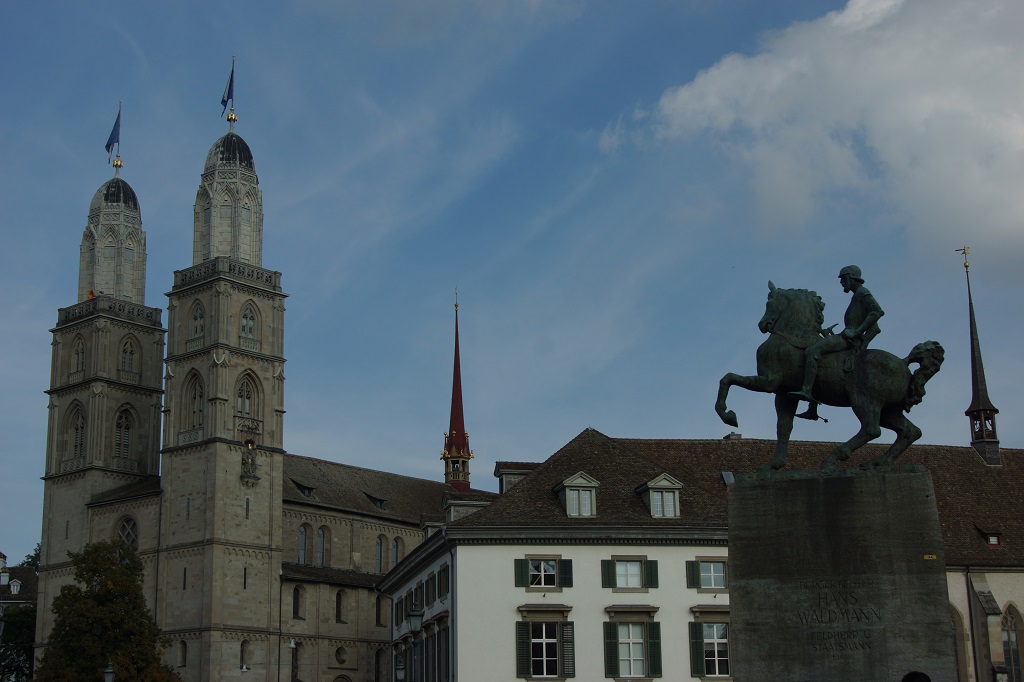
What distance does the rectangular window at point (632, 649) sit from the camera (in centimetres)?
5141

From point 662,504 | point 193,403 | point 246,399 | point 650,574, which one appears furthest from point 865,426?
point 193,403

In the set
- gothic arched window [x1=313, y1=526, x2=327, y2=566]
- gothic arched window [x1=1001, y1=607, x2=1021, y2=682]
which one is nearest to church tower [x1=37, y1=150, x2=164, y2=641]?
gothic arched window [x1=313, y1=526, x2=327, y2=566]

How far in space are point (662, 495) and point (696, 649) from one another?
19.2 feet

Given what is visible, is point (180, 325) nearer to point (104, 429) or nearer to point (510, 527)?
point (104, 429)

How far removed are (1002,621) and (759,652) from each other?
46.0 metres

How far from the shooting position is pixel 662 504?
5406 centimetres

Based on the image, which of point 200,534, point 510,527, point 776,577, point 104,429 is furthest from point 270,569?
point 776,577

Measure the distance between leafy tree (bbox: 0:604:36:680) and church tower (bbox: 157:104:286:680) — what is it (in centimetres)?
1895

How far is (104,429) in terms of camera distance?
98.7 meters

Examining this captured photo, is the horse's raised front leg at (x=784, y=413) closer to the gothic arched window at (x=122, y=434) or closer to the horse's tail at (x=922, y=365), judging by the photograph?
the horse's tail at (x=922, y=365)

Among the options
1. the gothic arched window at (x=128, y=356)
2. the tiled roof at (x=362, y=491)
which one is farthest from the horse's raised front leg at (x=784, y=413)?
the gothic arched window at (x=128, y=356)

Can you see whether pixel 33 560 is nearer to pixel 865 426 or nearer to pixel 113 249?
pixel 113 249

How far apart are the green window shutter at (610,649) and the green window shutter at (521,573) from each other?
3.32 meters

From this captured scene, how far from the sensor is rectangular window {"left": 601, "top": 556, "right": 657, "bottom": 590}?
52594 millimetres
